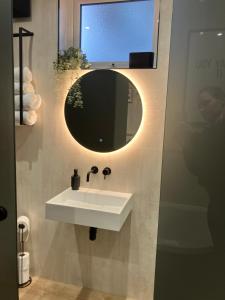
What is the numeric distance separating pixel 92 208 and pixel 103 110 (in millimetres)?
788

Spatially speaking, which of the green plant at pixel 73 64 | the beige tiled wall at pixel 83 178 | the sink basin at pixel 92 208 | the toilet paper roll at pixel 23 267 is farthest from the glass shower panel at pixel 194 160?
the toilet paper roll at pixel 23 267

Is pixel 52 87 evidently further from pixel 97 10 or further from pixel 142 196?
pixel 142 196

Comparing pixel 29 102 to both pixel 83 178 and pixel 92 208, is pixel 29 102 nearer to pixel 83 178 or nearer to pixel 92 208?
pixel 83 178

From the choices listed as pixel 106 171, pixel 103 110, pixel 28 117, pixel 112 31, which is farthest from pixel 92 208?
pixel 112 31

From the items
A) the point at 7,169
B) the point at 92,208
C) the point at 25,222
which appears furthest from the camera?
the point at 25,222

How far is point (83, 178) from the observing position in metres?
2.28

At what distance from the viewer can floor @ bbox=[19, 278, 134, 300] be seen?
2.25 m

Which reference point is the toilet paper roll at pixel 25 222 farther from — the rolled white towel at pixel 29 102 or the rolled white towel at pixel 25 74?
the rolled white towel at pixel 25 74

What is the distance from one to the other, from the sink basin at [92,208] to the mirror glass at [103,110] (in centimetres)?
38

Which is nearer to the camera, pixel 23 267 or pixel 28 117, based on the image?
pixel 28 117

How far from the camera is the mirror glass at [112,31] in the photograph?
2064 mm

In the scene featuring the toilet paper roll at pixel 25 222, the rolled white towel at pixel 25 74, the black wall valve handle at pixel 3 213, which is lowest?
the toilet paper roll at pixel 25 222

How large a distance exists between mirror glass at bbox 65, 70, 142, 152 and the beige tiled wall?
6 cm

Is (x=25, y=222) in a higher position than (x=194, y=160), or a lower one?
lower
